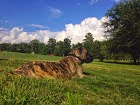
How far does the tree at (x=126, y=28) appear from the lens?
6117 centimetres

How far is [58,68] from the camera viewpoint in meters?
14.8

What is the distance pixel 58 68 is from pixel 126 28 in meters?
50.8

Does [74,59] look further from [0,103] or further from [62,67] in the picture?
[0,103]

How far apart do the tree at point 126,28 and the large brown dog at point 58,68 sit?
4269 centimetres

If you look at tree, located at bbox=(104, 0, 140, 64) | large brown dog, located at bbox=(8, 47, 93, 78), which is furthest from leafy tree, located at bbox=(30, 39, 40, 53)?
large brown dog, located at bbox=(8, 47, 93, 78)

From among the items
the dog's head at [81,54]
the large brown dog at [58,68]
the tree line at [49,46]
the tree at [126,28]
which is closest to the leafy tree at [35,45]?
the tree line at [49,46]

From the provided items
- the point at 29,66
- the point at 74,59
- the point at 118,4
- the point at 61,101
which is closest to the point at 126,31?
the point at 118,4

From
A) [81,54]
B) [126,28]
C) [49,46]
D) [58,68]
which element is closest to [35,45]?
[49,46]

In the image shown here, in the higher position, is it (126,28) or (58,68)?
(126,28)

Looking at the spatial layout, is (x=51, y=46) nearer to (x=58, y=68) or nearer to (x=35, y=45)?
(x=35, y=45)

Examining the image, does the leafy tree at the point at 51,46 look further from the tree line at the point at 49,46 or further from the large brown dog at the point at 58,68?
the large brown dog at the point at 58,68

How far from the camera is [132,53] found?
2589 inches

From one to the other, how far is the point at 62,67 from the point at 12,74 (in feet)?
12.2

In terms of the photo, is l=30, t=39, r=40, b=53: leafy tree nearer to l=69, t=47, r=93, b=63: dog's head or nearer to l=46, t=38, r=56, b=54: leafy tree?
l=46, t=38, r=56, b=54: leafy tree
